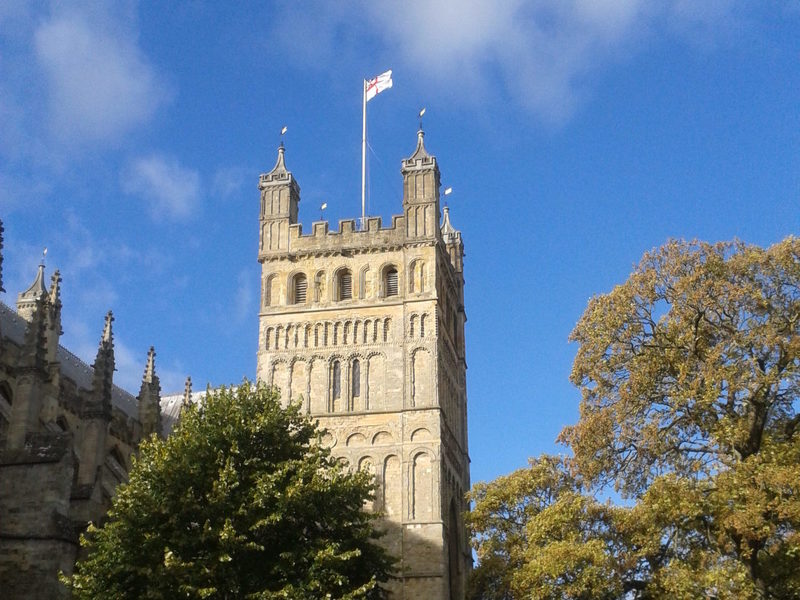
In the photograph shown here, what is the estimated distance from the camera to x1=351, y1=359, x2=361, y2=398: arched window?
136 ft

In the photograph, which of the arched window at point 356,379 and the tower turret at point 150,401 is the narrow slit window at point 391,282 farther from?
the tower turret at point 150,401

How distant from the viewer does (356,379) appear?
4172 centimetres

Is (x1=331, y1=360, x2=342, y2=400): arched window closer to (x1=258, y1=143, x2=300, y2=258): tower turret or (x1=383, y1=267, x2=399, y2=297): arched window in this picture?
(x1=383, y1=267, x2=399, y2=297): arched window

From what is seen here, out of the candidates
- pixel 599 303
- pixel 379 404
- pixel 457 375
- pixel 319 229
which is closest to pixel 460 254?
pixel 457 375

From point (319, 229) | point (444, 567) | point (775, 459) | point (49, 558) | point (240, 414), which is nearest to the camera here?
point (775, 459)

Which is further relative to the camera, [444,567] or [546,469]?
[444,567]

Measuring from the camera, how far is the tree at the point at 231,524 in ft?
74.8

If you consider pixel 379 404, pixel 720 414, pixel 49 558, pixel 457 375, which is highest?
pixel 457 375

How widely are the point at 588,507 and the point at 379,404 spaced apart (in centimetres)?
1435

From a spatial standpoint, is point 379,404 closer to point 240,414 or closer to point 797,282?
point 240,414

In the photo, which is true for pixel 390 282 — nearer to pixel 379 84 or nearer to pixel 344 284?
pixel 344 284

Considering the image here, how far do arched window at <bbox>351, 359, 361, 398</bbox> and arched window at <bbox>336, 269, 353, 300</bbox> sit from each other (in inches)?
128

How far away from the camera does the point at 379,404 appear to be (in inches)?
1619

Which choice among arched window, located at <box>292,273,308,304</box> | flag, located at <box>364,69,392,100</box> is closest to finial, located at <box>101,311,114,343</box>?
arched window, located at <box>292,273,308,304</box>
